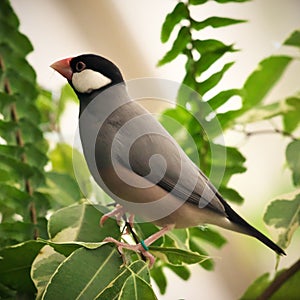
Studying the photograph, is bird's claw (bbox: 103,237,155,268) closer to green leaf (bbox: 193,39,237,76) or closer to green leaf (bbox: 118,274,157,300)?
green leaf (bbox: 118,274,157,300)

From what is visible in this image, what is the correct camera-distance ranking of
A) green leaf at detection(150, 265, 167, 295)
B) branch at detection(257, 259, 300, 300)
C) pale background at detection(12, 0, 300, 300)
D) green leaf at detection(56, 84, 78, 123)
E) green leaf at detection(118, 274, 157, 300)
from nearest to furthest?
green leaf at detection(118, 274, 157, 300) → branch at detection(257, 259, 300, 300) → green leaf at detection(150, 265, 167, 295) → green leaf at detection(56, 84, 78, 123) → pale background at detection(12, 0, 300, 300)

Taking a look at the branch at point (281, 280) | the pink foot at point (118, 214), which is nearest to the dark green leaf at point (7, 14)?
the pink foot at point (118, 214)

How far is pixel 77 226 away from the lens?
46cm

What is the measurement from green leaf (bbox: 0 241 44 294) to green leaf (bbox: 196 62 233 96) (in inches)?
7.6

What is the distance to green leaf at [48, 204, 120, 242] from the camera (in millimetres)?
452

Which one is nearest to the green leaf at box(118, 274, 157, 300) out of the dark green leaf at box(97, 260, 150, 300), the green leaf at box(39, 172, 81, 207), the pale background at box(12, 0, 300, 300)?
the dark green leaf at box(97, 260, 150, 300)

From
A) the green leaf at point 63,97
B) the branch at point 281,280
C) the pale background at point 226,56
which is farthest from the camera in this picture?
the pale background at point 226,56

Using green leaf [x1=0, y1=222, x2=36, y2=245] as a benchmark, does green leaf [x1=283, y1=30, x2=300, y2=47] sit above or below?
above

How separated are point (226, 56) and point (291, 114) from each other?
25 cm

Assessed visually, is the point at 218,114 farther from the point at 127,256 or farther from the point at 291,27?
the point at 291,27

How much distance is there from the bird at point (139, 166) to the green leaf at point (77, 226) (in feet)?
0.14

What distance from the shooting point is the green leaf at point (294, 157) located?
51cm

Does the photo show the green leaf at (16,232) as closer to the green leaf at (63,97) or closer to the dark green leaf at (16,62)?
the dark green leaf at (16,62)

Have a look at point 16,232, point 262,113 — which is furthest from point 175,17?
point 16,232
